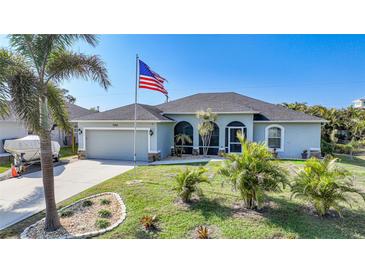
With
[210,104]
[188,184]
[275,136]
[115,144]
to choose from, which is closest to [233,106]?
[210,104]

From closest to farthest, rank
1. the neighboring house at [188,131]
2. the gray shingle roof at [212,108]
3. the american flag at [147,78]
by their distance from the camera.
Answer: the american flag at [147,78]
the neighboring house at [188,131]
the gray shingle roof at [212,108]

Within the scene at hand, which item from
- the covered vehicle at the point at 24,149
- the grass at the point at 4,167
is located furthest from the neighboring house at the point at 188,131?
the grass at the point at 4,167

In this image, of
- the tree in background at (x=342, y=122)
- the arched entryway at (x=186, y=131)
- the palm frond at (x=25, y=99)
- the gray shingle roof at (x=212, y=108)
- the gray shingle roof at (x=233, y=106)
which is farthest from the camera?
the tree in background at (x=342, y=122)

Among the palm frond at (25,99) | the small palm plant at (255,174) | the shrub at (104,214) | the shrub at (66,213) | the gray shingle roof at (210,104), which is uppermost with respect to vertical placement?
the gray shingle roof at (210,104)

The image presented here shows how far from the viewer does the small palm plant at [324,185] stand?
5.14 m

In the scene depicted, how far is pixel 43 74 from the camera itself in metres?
5.27

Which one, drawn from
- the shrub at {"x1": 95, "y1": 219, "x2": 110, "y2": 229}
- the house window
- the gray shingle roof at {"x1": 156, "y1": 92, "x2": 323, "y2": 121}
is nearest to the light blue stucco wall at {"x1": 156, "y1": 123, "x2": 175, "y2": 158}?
the gray shingle roof at {"x1": 156, "y1": 92, "x2": 323, "y2": 121}

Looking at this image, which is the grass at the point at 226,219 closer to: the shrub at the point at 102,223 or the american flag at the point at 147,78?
the shrub at the point at 102,223

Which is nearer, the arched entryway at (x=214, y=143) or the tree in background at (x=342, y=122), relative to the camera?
the arched entryway at (x=214, y=143)

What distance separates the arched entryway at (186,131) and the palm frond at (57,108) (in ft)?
34.7
